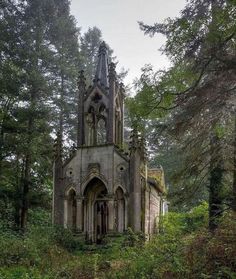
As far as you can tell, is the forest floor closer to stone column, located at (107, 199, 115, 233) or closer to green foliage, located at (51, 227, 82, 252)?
green foliage, located at (51, 227, 82, 252)

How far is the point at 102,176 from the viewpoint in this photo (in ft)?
56.9

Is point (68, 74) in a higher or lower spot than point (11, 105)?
higher

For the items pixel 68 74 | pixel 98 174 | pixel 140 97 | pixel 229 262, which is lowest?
pixel 229 262

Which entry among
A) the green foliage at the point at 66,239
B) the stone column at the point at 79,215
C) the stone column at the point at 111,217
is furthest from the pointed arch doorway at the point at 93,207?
the green foliage at the point at 66,239

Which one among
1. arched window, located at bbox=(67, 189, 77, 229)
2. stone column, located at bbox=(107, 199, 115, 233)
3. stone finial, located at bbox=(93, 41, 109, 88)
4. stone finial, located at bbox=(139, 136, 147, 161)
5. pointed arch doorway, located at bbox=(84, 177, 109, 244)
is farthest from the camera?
stone finial, located at bbox=(93, 41, 109, 88)

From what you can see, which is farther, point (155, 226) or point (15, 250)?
point (155, 226)

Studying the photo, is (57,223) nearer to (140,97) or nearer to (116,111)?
(116,111)

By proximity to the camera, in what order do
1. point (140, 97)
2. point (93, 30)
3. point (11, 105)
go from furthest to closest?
1. point (93, 30)
2. point (11, 105)
3. point (140, 97)

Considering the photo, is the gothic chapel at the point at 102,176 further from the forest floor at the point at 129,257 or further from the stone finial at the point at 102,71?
the forest floor at the point at 129,257

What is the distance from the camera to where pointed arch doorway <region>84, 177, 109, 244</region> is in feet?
59.0

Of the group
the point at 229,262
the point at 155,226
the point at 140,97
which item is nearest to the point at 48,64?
the point at 155,226

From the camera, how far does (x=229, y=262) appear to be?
7.39 metres

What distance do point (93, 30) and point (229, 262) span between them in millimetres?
35825

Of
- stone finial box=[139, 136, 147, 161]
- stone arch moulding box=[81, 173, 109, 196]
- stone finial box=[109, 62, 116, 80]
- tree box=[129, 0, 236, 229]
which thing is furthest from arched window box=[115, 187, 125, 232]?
tree box=[129, 0, 236, 229]
